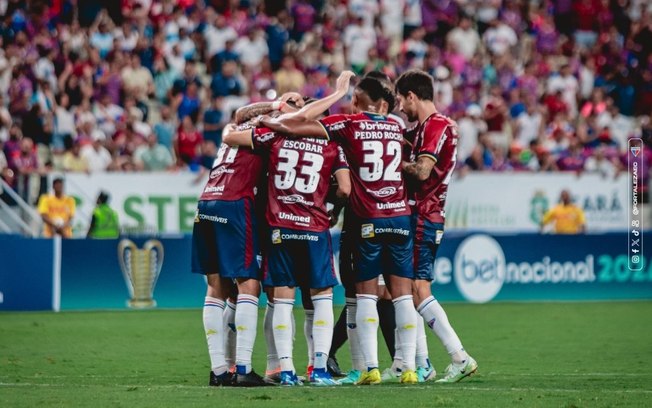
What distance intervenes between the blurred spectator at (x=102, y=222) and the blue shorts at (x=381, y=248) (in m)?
10.9

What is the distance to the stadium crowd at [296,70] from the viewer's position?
22828mm

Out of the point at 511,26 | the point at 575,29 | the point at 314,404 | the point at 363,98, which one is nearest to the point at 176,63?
the point at 511,26

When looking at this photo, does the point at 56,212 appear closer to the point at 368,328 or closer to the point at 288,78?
the point at 288,78

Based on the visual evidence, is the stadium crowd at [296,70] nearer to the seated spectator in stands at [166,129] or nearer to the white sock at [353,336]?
the seated spectator in stands at [166,129]

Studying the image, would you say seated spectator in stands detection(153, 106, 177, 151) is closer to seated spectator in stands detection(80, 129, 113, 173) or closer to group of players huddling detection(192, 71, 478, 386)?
seated spectator in stands detection(80, 129, 113, 173)

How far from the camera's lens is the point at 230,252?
10312 mm

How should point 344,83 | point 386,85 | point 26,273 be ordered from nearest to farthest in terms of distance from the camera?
point 344,83 < point 386,85 < point 26,273

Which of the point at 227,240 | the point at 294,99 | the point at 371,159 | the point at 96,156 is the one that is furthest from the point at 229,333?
the point at 96,156

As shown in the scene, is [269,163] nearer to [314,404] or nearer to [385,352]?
[314,404]

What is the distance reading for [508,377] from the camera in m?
11.2

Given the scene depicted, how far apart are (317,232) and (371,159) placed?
2.65 feet

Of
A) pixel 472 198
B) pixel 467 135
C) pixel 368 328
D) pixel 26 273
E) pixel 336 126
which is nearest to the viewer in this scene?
pixel 368 328

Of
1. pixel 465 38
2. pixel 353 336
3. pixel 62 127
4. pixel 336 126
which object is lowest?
pixel 353 336

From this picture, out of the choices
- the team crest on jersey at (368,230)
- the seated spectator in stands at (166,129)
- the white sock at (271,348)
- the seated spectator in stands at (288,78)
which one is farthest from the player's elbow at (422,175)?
the seated spectator in stands at (288,78)
